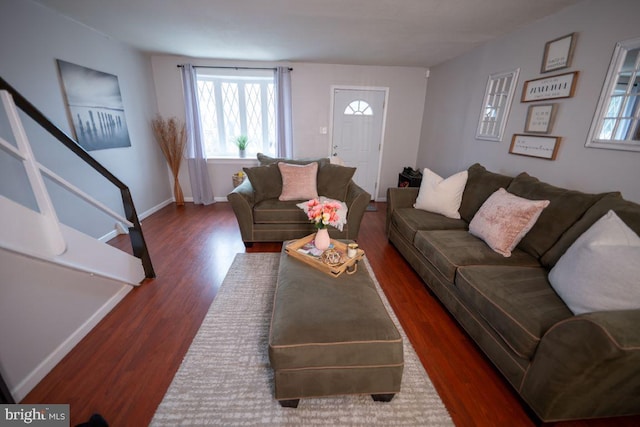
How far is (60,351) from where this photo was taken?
1.49m

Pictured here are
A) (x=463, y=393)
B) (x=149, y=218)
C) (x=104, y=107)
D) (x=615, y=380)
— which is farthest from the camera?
(x=149, y=218)

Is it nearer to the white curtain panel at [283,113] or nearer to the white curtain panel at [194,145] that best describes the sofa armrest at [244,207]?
the white curtain panel at [283,113]

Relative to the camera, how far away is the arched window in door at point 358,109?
4316 mm

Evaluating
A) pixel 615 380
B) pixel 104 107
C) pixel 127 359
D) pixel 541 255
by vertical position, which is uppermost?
pixel 104 107

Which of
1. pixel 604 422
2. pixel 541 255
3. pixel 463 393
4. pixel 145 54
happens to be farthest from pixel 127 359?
pixel 145 54

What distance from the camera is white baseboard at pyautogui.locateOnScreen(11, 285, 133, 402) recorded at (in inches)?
50.4

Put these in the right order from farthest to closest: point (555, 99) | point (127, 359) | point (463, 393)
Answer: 1. point (555, 99)
2. point (127, 359)
3. point (463, 393)

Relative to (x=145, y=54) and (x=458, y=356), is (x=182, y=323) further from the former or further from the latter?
(x=145, y=54)

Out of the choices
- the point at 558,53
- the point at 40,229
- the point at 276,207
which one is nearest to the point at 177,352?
the point at 40,229

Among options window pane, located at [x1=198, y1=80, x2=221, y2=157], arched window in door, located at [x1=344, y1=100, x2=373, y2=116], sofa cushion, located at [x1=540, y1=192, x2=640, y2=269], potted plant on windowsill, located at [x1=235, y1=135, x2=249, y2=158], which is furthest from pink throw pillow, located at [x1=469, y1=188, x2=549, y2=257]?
window pane, located at [x1=198, y1=80, x2=221, y2=157]

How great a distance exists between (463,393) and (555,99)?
8.14ft

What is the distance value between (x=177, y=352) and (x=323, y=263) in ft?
3.46

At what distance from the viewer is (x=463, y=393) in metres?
1.37

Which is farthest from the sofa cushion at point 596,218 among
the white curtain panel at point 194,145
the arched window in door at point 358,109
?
the white curtain panel at point 194,145
